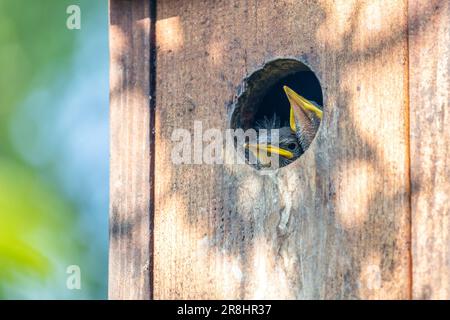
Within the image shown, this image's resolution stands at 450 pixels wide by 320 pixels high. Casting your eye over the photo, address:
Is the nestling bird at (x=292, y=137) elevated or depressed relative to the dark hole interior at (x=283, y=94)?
depressed

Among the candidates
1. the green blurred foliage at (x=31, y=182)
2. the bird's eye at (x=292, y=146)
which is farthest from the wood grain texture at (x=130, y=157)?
the green blurred foliage at (x=31, y=182)

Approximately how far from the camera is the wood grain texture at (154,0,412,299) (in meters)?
2.81

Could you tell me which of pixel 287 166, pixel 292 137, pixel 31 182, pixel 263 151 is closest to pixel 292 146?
pixel 292 137

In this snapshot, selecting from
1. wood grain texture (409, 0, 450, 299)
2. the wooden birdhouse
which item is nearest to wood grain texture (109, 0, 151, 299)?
the wooden birdhouse

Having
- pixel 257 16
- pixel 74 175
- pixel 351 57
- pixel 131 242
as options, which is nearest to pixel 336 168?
pixel 351 57

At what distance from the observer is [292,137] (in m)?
3.34

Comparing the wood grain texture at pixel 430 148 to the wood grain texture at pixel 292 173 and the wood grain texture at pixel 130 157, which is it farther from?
the wood grain texture at pixel 130 157

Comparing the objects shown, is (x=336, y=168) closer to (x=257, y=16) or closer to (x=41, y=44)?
(x=257, y=16)

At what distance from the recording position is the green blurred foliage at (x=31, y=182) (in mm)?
5707

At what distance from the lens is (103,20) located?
20.6 ft

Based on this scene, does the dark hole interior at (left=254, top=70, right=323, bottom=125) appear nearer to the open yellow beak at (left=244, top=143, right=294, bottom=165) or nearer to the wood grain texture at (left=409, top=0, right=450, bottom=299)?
the open yellow beak at (left=244, top=143, right=294, bottom=165)

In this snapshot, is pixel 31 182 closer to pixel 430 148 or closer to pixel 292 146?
pixel 292 146

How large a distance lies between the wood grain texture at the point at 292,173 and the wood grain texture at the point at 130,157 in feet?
0.15
